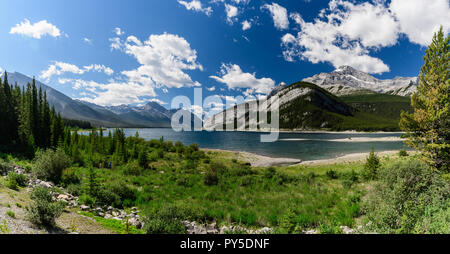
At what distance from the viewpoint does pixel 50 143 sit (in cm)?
3219

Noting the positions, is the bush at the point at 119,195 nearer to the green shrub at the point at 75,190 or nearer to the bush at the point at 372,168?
the green shrub at the point at 75,190

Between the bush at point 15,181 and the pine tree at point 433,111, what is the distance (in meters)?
26.8

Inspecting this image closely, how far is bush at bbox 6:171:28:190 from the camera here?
9.80 m

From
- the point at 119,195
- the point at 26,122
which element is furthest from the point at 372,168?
the point at 26,122

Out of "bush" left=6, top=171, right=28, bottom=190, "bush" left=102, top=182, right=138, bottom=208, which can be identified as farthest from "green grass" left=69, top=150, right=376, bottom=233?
"bush" left=6, top=171, right=28, bottom=190

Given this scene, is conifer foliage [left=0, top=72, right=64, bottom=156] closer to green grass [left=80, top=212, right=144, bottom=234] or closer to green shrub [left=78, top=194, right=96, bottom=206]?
green shrub [left=78, top=194, right=96, bottom=206]

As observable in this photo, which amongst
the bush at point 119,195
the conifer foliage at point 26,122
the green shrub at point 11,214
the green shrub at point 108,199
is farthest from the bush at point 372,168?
the conifer foliage at point 26,122

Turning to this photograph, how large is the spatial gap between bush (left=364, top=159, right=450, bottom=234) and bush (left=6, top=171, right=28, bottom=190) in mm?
18399

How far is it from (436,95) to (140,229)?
21662 mm

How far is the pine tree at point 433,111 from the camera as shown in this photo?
1209 centimetres

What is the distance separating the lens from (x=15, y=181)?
10.3m
